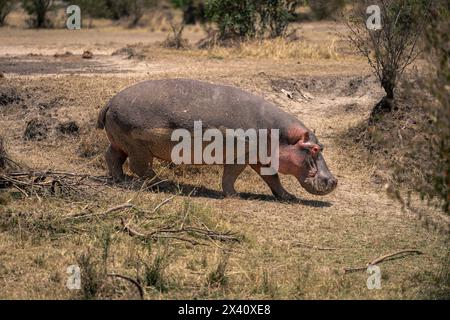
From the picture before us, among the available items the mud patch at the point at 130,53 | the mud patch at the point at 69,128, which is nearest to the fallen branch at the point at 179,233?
the mud patch at the point at 69,128

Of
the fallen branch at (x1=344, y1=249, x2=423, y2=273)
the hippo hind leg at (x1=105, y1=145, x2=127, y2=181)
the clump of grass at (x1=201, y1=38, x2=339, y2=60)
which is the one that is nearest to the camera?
the fallen branch at (x1=344, y1=249, x2=423, y2=273)

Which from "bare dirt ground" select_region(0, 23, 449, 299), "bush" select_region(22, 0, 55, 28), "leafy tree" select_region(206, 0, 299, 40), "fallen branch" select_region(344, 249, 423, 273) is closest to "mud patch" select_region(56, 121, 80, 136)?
"bare dirt ground" select_region(0, 23, 449, 299)

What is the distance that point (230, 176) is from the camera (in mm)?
9641

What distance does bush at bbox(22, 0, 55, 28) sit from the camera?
2705 centimetres

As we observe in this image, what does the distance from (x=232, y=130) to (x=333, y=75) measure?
6.05 m

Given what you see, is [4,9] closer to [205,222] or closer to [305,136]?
[305,136]

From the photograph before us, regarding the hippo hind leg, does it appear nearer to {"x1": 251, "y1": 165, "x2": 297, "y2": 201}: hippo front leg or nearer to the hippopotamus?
the hippopotamus

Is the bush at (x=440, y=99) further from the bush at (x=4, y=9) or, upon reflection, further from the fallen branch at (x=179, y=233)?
the bush at (x=4, y=9)

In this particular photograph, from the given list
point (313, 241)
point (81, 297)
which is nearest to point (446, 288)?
point (313, 241)

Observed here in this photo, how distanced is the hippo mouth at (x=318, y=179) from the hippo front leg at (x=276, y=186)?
0.86ft

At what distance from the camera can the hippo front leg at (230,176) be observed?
9.62 metres

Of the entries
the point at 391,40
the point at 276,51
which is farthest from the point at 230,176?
the point at 276,51

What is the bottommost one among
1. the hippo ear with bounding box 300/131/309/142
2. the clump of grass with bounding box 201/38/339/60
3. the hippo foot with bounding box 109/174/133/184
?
the hippo foot with bounding box 109/174/133/184
